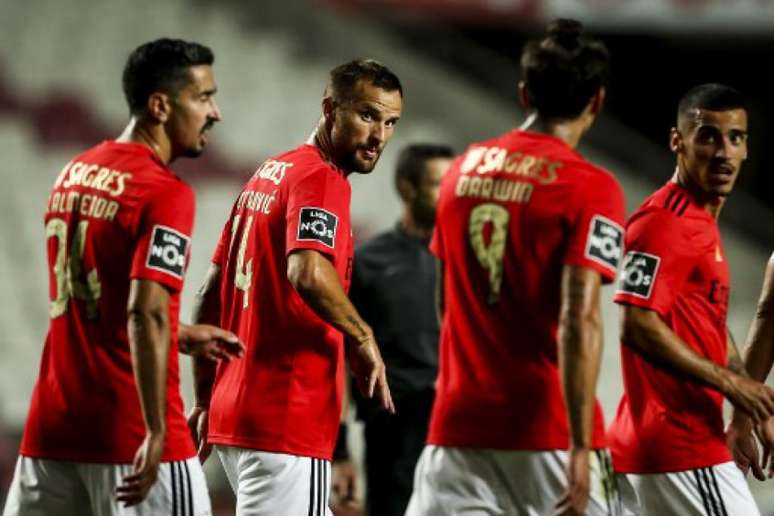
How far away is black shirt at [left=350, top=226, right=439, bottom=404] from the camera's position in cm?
603

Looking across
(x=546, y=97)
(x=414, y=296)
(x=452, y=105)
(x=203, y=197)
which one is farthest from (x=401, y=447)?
(x=452, y=105)

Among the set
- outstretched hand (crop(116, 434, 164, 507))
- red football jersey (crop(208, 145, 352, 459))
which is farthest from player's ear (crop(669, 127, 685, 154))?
outstretched hand (crop(116, 434, 164, 507))

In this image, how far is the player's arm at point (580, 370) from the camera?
357cm

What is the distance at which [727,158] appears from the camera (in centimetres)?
458

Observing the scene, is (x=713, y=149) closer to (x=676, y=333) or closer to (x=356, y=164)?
(x=676, y=333)

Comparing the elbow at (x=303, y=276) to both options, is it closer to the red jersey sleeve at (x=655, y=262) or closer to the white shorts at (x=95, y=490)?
the white shorts at (x=95, y=490)

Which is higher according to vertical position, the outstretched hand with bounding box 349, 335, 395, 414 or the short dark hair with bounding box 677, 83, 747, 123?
the short dark hair with bounding box 677, 83, 747, 123

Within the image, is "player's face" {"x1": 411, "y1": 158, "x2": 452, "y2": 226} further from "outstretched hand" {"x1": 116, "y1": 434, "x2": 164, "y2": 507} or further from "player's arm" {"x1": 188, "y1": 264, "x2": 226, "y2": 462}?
"outstretched hand" {"x1": 116, "y1": 434, "x2": 164, "y2": 507}

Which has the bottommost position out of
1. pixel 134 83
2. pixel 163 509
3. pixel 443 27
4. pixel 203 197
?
pixel 163 509

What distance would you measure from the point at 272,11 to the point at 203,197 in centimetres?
245

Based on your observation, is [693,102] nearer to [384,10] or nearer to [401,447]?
[401,447]

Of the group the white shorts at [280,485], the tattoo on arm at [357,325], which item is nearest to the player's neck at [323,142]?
the tattoo on arm at [357,325]

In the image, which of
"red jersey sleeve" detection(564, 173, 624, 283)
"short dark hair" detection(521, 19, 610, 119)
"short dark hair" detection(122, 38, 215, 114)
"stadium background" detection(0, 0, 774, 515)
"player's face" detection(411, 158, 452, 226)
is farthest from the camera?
"stadium background" detection(0, 0, 774, 515)

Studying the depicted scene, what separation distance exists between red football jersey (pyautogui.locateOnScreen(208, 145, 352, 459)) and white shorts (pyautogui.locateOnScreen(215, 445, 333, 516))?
0.11ft
